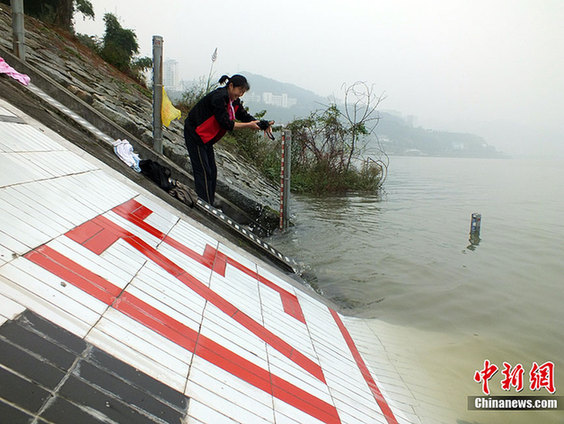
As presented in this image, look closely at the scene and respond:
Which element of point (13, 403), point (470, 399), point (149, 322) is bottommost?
point (470, 399)

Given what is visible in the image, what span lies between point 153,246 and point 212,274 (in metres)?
0.51

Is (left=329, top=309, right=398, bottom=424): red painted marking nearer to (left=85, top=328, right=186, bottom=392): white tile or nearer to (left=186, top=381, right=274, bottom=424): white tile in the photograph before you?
(left=186, top=381, right=274, bottom=424): white tile

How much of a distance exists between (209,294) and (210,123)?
294 centimetres

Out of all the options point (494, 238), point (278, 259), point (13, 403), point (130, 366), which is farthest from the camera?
point (494, 238)

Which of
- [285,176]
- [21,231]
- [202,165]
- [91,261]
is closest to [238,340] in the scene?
[91,261]

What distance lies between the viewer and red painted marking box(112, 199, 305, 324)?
10.6ft

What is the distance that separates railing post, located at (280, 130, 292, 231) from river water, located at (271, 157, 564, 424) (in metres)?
0.30

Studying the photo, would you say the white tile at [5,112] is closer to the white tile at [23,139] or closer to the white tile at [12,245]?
the white tile at [23,139]

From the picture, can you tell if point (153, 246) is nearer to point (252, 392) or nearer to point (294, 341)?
point (294, 341)

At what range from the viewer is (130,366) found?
1623mm

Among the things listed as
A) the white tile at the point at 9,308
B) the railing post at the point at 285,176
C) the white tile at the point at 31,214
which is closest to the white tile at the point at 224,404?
the white tile at the point at 9,308

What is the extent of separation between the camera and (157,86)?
6.23 m

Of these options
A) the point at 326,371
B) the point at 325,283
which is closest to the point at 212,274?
the point at 326,371

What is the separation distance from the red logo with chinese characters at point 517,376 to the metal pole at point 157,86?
5187mm
